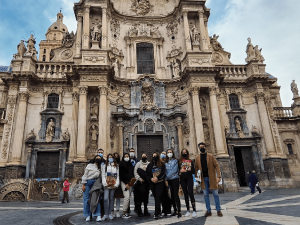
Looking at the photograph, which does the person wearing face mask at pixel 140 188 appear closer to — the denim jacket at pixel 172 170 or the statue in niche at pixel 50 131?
the denim jacket at pixel 172 170

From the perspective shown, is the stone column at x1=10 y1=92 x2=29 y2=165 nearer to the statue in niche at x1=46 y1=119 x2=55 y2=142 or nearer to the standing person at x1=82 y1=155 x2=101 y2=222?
the statue in niche at x1=46 y1=119 x2=55 y2=142

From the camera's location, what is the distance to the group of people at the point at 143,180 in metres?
6.44

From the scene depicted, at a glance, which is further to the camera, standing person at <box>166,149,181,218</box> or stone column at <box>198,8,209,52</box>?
stone column at <box>198,8,209,52</box>

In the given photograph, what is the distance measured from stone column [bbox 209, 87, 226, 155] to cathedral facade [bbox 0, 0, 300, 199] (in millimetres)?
80

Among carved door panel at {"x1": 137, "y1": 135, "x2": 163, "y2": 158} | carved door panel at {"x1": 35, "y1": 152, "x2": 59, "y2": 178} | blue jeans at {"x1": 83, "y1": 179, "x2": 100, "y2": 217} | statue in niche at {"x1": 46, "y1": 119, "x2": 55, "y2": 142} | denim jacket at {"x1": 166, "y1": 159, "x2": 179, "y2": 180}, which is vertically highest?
statue in niche at {"x1": 46, "y1": 119, "x2": 55, "y2": 142}

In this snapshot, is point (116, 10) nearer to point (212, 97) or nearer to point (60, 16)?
point (212, 97)

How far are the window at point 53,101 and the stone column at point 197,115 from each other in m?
11.6

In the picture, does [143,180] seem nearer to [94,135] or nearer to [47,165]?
[94,135]

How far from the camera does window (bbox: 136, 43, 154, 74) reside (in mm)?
22859

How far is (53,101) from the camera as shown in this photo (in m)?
20.2

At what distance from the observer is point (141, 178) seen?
22.1 feet

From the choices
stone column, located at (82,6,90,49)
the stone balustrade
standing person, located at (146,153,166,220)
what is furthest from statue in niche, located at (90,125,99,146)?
standing person, located at (146,153,166,220)

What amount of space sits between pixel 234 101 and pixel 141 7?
13.7m

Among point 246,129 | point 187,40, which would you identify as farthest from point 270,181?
point 187,40
